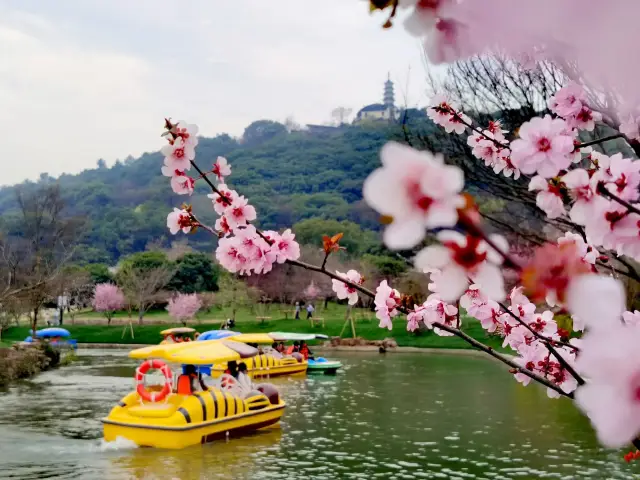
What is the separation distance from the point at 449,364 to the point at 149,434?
14388 millimetres

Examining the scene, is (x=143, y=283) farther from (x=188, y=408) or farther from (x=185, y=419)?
(x=185, y=419)

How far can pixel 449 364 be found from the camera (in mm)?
22969

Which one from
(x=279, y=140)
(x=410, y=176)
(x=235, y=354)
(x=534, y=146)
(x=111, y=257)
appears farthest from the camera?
(x=279, y=140)

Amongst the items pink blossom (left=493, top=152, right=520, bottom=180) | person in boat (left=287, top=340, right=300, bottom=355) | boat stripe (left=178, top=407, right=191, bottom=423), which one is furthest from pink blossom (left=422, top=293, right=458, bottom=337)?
person in boat (left=287, top=340, right=300, bottom=355)

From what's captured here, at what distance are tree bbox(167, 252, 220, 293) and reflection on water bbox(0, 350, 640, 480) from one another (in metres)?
26.6

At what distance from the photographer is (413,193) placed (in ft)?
2.88

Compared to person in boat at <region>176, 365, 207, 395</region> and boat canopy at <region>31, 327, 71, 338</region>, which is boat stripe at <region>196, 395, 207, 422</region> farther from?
boat canopy at <region>31, 327, 71, 338</region>

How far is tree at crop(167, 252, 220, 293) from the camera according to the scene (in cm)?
4419

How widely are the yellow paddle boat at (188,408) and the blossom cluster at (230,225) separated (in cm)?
799

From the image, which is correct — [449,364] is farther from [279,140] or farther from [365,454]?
[279,140]

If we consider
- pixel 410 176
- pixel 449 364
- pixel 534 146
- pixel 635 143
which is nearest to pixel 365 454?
pixel 635 143

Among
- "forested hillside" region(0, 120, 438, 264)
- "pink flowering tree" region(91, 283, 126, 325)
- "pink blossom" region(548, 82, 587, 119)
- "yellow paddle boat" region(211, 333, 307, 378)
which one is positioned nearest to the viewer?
"pink blossom" region(548, 82, 587, 119)

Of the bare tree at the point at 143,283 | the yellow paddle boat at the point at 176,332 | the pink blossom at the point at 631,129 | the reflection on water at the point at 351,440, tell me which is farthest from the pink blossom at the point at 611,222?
the bare tree at the point at 143,283

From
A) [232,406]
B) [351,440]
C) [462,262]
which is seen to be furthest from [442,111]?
[232,406]
